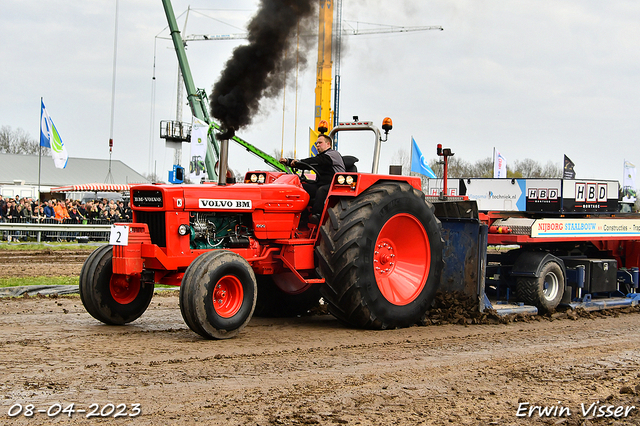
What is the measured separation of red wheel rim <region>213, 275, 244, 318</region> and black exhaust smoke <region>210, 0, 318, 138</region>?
3768 millimetres

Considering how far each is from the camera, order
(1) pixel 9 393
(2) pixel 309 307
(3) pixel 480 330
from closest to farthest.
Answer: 1. (1) pixel 9 393
2. (3) pixel 480 330
3. (2) pixel 309 307

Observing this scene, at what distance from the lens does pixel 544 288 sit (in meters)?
9.23

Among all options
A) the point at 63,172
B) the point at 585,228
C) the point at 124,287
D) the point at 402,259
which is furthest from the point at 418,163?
the point at 63,172

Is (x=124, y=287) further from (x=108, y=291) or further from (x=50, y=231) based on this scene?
(x=50, y=231)

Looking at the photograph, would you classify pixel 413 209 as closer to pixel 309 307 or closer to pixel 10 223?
pixel 309 307

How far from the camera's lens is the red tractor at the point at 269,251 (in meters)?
6.46

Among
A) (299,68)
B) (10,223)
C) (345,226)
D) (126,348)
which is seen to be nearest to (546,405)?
(345,226)

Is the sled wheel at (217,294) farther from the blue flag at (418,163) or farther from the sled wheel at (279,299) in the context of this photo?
the blue flag at (418,163)

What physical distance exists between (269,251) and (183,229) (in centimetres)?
106

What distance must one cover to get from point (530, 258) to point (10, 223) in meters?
15.6

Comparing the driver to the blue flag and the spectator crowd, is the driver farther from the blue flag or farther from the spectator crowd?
the spectator crowd

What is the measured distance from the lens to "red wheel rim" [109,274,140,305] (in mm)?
7035

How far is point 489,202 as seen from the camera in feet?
42.3

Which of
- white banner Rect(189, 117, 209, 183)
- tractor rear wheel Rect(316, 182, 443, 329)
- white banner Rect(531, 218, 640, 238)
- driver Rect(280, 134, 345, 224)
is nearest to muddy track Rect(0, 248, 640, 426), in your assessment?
tractor rear wheel Rect(316, 182, 443, 329)
